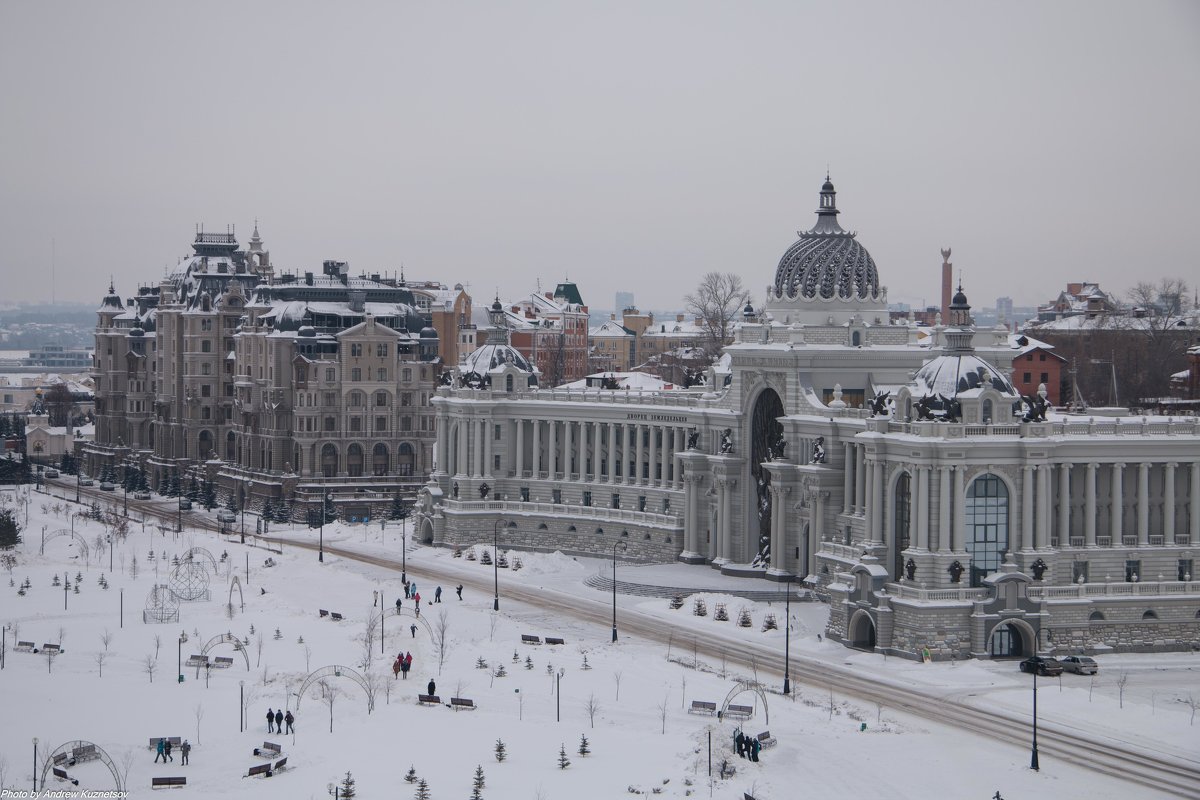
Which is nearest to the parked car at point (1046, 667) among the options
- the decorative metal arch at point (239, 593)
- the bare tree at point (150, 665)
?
the bare tree at point (150, 665)

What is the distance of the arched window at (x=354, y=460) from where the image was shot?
145375 millimetres

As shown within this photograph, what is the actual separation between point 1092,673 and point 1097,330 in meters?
94.4

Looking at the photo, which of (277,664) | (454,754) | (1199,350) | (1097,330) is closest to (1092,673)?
(454,754)

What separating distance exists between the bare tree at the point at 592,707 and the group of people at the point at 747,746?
20.9 ft

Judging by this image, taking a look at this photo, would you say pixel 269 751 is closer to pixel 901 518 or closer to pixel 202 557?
pixel 901 518

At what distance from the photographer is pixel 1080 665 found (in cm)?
8181

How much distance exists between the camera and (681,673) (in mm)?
81000

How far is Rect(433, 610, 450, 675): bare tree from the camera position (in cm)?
8334

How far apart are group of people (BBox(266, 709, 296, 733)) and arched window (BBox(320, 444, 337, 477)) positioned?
2905 inches

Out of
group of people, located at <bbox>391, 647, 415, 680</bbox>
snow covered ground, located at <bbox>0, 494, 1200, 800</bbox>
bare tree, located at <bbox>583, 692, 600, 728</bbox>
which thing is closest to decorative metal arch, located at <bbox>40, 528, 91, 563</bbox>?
snow covered ground, located at <bbox>0, 494, 1200, 800</bbox>

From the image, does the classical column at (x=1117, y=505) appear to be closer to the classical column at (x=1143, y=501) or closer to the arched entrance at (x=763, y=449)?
the classical column at (x=1143, y=501)

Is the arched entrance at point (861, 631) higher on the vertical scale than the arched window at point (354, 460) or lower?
lower

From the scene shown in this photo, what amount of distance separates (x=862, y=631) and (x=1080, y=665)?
10321 mm

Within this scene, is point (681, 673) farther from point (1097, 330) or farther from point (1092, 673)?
point (1097, 330)
